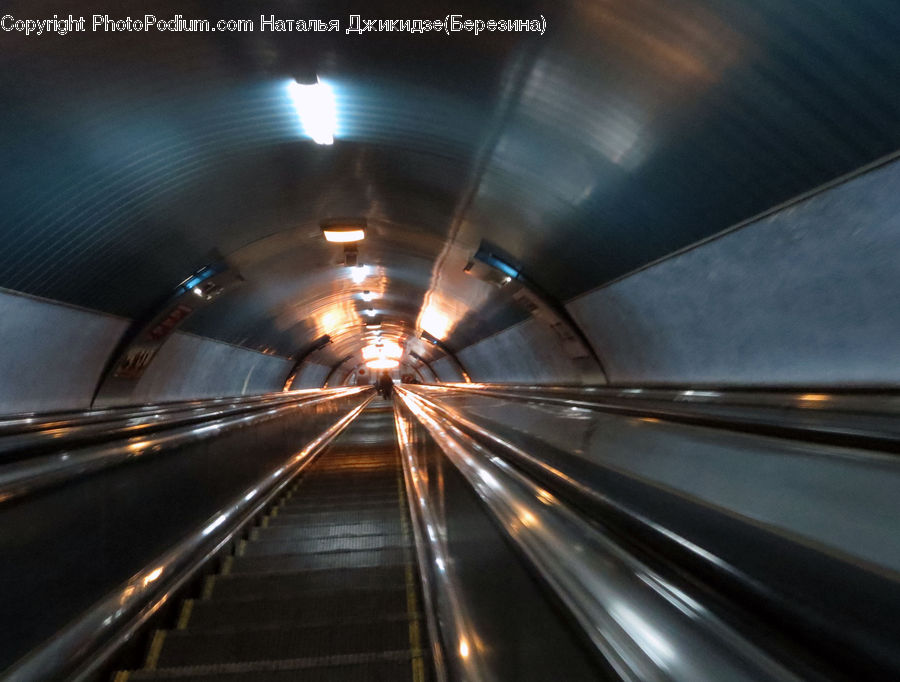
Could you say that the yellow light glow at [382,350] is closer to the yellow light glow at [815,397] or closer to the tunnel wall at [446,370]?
the tunnel wall at [446,370]

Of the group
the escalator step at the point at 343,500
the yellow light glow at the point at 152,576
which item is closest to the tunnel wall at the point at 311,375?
the escalator step at the point at 343,500

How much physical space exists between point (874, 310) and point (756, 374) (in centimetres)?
173

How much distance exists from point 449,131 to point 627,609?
18.6ft

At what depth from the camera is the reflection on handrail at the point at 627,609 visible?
2.20ft

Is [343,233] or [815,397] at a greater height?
[343,233]

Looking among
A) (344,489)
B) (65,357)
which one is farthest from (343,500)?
(65,357)

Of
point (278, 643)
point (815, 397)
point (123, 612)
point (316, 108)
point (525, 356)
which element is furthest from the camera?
point (525, 356)

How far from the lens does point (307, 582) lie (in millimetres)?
3496

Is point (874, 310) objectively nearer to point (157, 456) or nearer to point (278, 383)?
point (157, 456)

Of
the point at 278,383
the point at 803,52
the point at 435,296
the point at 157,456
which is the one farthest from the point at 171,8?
the point at 278,383

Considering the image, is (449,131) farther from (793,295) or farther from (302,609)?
(302,609)

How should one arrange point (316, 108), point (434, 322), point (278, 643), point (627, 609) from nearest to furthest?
point (627, 609)
point (278, 643)
point (316, 108)
point (434, 322)

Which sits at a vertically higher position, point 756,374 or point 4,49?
point 4,49

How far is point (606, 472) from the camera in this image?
4.33ft
